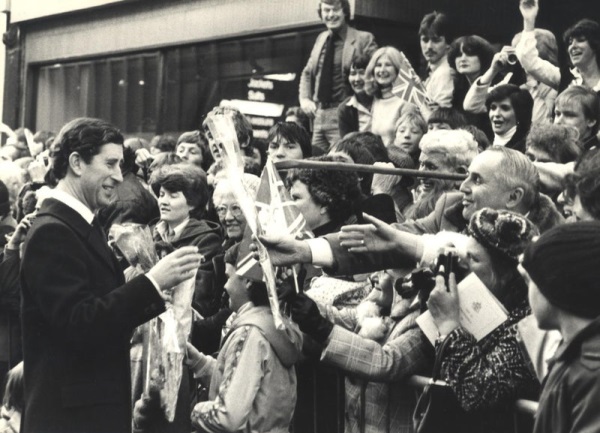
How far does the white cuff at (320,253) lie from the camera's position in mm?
5176

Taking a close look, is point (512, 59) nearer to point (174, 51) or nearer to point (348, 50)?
point (348, 50)

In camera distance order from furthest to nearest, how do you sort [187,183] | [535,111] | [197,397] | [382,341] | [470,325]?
[535,111] → [187,183] → [197,397] → [382,341] → [470,325]

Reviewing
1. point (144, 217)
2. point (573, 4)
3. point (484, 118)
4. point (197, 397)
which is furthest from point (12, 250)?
point (573, 4)

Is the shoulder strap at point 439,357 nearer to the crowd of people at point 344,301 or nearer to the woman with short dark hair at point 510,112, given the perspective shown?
the crowd of people at point 344,301

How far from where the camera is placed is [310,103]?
10828 mm

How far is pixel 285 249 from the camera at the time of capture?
505 cm

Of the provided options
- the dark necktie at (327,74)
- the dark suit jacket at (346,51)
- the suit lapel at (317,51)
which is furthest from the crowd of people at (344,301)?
the suit lapel at (317,51)

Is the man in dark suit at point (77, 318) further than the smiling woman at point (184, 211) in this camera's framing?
No

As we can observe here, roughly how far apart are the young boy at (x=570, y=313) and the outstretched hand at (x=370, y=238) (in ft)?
5.42

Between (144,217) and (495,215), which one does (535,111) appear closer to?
(144,217)

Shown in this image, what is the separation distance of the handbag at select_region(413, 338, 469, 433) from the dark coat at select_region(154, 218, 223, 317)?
8.83ft

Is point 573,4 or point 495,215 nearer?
point 495,215

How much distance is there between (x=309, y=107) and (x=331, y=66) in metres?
0.42

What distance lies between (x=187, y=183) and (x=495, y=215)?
3509mm
